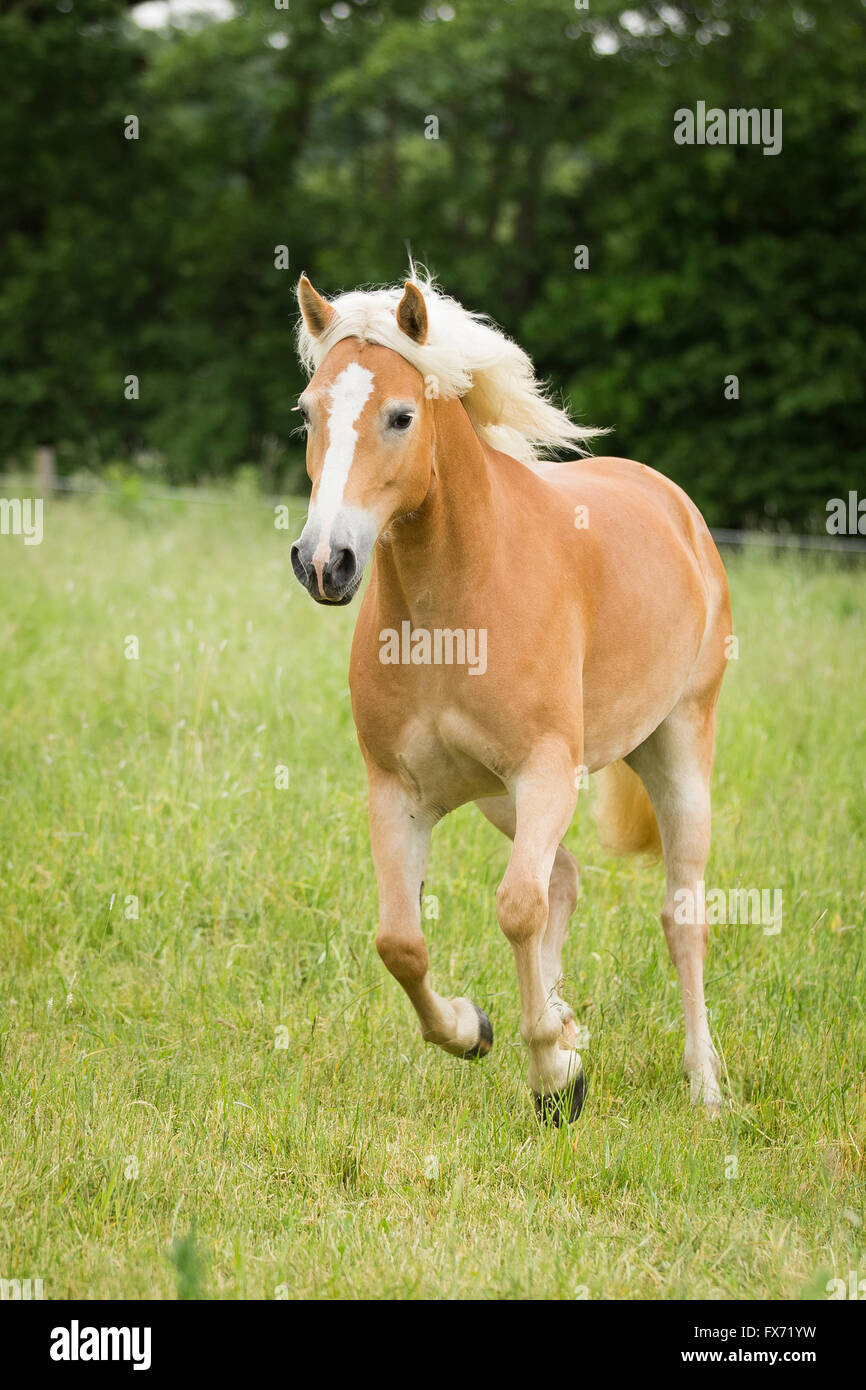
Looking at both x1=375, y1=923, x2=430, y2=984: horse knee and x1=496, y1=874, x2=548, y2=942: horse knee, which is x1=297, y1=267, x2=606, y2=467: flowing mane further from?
x1=375, y1=923, x2=430, y2=984: horse knee

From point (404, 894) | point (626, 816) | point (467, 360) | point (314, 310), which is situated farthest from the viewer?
point (626, 816)

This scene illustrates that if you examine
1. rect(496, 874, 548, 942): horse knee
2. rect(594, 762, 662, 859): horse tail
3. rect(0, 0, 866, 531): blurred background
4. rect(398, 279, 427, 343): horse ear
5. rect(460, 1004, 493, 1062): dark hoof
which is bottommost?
rect(460, 1004, 493, 1062): dark hoof

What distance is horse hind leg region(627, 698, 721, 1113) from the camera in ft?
15.0

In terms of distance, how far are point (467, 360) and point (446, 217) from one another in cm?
1887

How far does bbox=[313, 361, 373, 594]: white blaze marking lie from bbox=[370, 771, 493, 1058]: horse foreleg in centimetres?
95

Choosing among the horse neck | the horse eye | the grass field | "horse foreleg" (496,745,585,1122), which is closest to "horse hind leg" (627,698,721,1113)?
the grass field

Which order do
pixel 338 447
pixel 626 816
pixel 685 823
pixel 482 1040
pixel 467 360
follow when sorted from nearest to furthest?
pixel 338 447 < pixel 467 360 < pixel 482 1040 < pixel 685 823 < pixel 626 816

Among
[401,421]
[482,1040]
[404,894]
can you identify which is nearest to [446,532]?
[401,421]

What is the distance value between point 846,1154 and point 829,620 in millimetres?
7067

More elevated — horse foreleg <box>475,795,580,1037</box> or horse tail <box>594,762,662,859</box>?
horse tail <box>594,762,662,859</box>

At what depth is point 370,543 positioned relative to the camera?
320cm

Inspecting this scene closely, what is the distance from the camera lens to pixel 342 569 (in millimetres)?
3088

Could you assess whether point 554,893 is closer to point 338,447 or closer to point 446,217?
point 338,447
